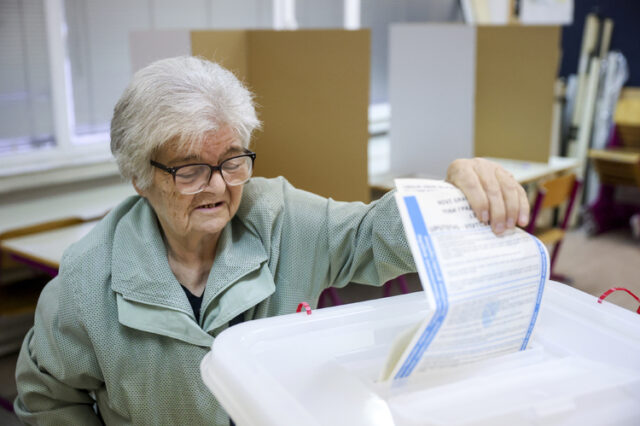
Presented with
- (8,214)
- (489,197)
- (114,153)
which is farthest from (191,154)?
(8,214)

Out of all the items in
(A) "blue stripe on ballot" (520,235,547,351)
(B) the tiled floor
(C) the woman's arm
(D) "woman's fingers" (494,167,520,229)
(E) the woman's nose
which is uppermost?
(D) "woman's fingers" (494,167,520,229)

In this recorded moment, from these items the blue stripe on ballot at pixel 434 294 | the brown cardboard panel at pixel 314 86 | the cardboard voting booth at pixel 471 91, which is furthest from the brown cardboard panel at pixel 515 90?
the blue stripe on ballot at pixel 434 294

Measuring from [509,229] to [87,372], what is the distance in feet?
2.33

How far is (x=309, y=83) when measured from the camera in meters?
A: 2.38

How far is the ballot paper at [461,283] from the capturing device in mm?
576

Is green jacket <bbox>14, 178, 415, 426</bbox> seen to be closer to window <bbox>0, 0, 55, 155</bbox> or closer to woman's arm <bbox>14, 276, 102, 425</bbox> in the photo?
woman's arm <bbox>14, 276, 102, 425</bbox>

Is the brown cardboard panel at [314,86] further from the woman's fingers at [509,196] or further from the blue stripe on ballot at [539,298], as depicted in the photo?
the blue stripe on ballot at [539,298]

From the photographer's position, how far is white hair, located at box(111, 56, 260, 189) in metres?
0.98

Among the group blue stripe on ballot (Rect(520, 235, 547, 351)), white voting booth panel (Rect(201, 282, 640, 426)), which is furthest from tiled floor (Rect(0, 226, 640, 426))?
blue stripe on ballot (Rect(520, 235, 547, 351))

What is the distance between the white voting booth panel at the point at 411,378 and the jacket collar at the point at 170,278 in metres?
0.34

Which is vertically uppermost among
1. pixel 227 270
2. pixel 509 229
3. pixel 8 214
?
pixel 509 229

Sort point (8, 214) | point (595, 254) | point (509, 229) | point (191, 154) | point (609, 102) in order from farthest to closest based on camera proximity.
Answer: point (609, 102), point (595, 254), point (8, 214), point (191, 154), point (509, 229)

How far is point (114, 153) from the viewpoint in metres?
1.08

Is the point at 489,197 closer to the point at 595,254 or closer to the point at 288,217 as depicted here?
the point at 288,217
